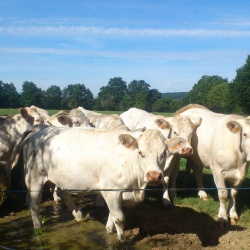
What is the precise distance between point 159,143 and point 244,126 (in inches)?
92.6

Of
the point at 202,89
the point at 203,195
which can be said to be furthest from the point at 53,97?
the point at 203,195

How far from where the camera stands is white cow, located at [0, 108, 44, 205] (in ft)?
30.8

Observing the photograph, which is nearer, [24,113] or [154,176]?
[154,176]

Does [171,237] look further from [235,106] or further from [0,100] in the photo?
[0,100]

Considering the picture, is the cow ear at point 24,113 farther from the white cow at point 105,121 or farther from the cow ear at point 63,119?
the white cow at point 105,121

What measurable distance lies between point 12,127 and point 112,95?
352 ft

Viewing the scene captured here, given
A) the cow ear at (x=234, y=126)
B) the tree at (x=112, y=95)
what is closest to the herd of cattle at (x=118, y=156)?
the cow ear at (x=234, y=126)

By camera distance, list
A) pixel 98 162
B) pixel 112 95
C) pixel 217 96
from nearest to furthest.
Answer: pixel 98 162, pixel 217 96, pixel 112 95

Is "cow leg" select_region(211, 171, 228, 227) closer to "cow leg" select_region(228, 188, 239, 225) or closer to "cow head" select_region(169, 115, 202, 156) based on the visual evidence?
"cow leg" select_region(228, 188, 239, 225)

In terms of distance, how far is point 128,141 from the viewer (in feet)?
22.2

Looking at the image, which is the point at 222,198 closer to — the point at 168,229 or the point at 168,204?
the point at 168,229

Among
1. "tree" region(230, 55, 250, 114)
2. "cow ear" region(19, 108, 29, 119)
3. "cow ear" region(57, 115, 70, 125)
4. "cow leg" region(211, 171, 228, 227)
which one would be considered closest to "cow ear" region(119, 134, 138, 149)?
"cow leg" region(211, 171, 228, 227)

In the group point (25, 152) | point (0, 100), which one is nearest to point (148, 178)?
point (25, 152)

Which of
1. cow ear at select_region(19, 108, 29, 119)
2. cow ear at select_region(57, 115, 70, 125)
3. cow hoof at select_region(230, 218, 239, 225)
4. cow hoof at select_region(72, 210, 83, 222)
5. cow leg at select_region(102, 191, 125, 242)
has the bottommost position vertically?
cow hoof at select_region(230, 218, 239, 225)
